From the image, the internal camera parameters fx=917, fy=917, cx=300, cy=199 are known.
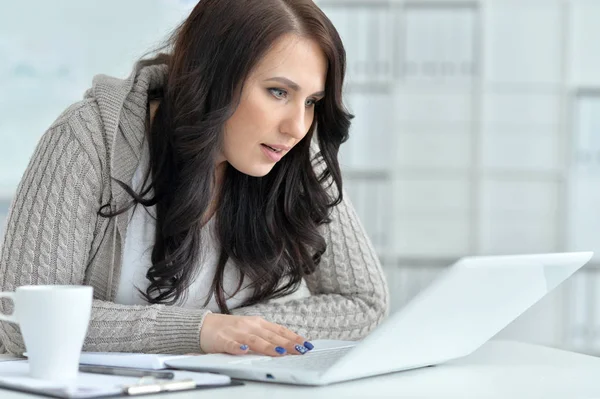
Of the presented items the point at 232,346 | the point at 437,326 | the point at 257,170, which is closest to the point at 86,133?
the point at 257,170

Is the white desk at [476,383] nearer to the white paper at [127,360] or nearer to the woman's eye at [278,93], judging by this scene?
the white paper at [127,360]

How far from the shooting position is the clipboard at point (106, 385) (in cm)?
91

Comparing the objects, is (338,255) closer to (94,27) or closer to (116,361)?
(116,361)

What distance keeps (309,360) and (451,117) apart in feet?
8.18

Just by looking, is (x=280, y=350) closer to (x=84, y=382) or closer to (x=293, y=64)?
(x=84, y=382)

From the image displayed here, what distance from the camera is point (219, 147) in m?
1.58

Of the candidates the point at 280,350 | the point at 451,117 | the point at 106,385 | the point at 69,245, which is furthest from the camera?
the point at 451,117

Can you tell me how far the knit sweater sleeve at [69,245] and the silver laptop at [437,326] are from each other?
0.58ft

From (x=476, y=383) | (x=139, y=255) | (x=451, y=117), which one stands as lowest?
(x=476, y=383)

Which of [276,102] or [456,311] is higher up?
[276,102]

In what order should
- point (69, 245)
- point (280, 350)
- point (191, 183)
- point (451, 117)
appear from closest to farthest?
1. point (280, 350)
2. point (69, 245)
3. point (191, 183)
4. point (451, 117)

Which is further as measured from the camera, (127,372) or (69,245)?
(69,245)

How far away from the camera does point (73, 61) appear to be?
3512mm

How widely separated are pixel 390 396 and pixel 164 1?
285 cm
